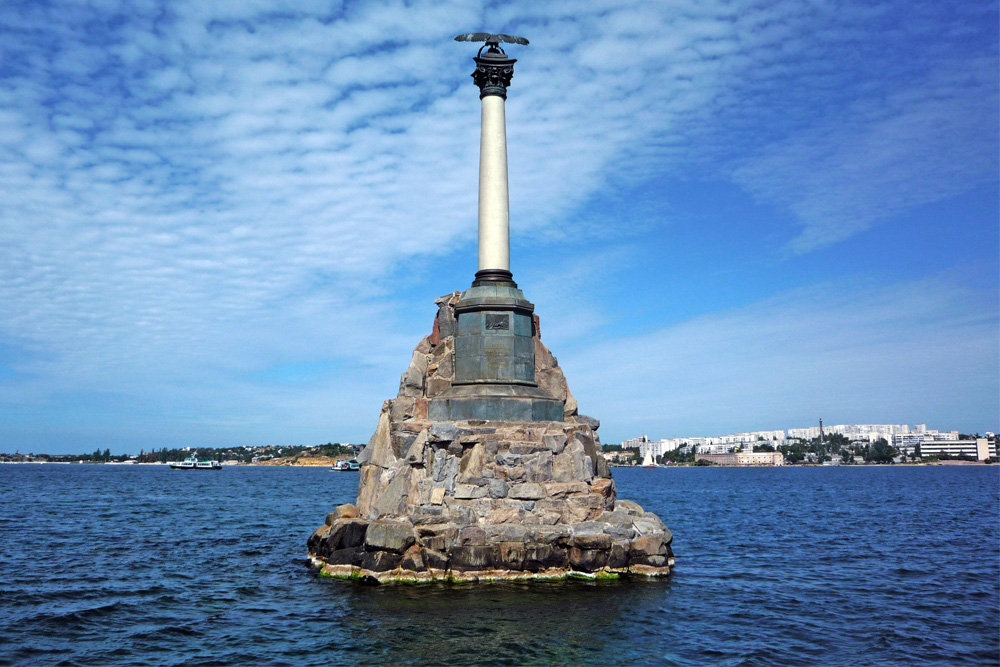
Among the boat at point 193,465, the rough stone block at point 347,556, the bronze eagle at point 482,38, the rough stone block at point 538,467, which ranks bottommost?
the boat at point 193,465

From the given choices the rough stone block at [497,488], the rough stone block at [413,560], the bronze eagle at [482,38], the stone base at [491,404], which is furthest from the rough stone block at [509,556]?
the bronze eagle at [482,38]

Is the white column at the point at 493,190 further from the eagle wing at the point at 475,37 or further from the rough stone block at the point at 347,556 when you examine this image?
the rough stone block at the point at 347,556

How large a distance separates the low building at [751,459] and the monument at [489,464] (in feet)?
543

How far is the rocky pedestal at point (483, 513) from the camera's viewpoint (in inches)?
607

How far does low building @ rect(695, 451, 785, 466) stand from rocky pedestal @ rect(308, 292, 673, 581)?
166744 millimetres

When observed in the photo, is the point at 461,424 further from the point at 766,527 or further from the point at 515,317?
the point at 766,527

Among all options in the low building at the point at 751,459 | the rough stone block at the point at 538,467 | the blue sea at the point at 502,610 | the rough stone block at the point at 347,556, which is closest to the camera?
the blue sea at the point at 502,610

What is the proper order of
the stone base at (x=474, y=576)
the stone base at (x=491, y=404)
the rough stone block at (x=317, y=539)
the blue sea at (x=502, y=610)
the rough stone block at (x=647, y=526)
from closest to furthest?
the blue sea at (x=502, y=610) → the stone base at (x=474, y=576) → the rough stone block at (x=647, y=526) → the rough stone block at (x=317, y=539) → the stone base at (x=491, y=404)

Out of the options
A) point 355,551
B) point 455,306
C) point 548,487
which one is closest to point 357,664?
point 355,551

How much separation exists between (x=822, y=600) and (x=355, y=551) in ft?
32.0

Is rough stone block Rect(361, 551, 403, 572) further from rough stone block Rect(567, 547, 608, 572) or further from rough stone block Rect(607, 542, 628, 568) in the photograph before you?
rough stone block Rect(607, 542, 628, 568)

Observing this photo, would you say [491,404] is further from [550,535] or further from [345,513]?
[345,513]

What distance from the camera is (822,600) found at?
14789 millimetres

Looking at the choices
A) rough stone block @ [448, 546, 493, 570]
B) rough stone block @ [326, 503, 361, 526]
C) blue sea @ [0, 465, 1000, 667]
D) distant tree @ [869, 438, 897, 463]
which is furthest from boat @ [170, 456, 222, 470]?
distant tree @ [869, 438, 897, 463]
